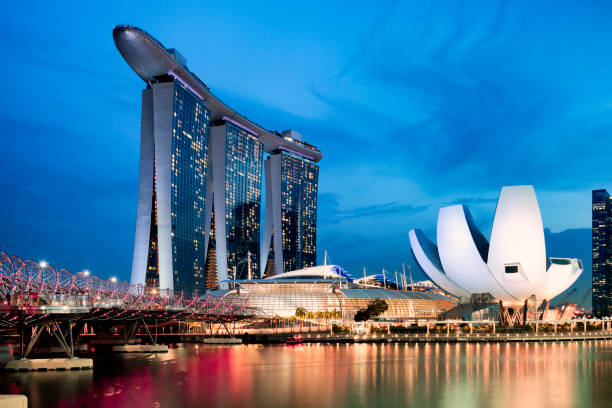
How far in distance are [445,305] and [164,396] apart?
77.3 m

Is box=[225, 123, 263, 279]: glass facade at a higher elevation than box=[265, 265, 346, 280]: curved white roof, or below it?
higher

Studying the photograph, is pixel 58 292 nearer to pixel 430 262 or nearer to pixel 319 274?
pixel 430 262

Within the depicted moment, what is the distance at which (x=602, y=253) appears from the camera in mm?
169375

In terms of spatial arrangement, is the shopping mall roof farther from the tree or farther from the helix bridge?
the helix bridge

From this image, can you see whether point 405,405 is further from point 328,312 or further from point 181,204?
point 181,204

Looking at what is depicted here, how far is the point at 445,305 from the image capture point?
95.9m

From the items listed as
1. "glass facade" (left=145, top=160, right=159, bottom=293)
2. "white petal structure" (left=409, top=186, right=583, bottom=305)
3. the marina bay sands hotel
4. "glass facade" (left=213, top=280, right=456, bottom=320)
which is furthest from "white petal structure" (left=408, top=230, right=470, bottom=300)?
"glass facade" (left=145, top=160, right=159, bottom=293)

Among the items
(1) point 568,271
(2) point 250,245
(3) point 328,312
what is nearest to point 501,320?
(1) point 568,271

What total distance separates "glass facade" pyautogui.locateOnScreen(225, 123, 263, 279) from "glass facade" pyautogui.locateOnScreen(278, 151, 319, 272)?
38.3 feet

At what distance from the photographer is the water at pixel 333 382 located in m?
22.1

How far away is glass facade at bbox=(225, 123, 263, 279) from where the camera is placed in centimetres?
12062

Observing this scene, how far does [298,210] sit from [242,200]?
25.1 meters

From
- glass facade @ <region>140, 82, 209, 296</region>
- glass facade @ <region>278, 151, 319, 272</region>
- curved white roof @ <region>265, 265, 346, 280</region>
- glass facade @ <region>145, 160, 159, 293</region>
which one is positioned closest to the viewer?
glass facade @ <region>145, 160, 159, 293</region>

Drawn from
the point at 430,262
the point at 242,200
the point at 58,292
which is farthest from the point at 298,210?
the point at 58,292
